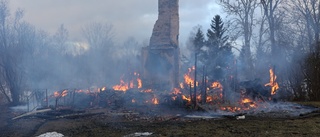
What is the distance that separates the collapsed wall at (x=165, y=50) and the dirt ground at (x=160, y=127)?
1003 centimetres

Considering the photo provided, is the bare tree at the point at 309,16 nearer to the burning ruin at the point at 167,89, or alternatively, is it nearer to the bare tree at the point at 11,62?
the burning ruin at the point at 167,89

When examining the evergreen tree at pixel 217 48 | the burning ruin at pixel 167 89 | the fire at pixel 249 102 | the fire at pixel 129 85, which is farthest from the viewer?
the evergreen tree at pixel 217 48

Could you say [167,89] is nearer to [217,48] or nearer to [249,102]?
[249,102]

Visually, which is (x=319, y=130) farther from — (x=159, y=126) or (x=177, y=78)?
(x=177, y=78)

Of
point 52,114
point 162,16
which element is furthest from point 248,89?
point 52,114

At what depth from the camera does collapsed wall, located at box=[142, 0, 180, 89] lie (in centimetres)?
2475

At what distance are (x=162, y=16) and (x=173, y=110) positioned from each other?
1002 cm

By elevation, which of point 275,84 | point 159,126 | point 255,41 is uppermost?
point 255,41

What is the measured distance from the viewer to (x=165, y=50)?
24891 mm

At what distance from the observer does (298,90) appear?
72.4ft

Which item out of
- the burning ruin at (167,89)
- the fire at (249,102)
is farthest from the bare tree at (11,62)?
the fire at (249,102)

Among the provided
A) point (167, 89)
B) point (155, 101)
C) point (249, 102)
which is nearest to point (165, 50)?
point (167, 89)

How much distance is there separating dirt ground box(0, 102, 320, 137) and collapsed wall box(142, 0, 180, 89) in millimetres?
10030

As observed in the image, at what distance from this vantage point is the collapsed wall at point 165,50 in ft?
81.2
